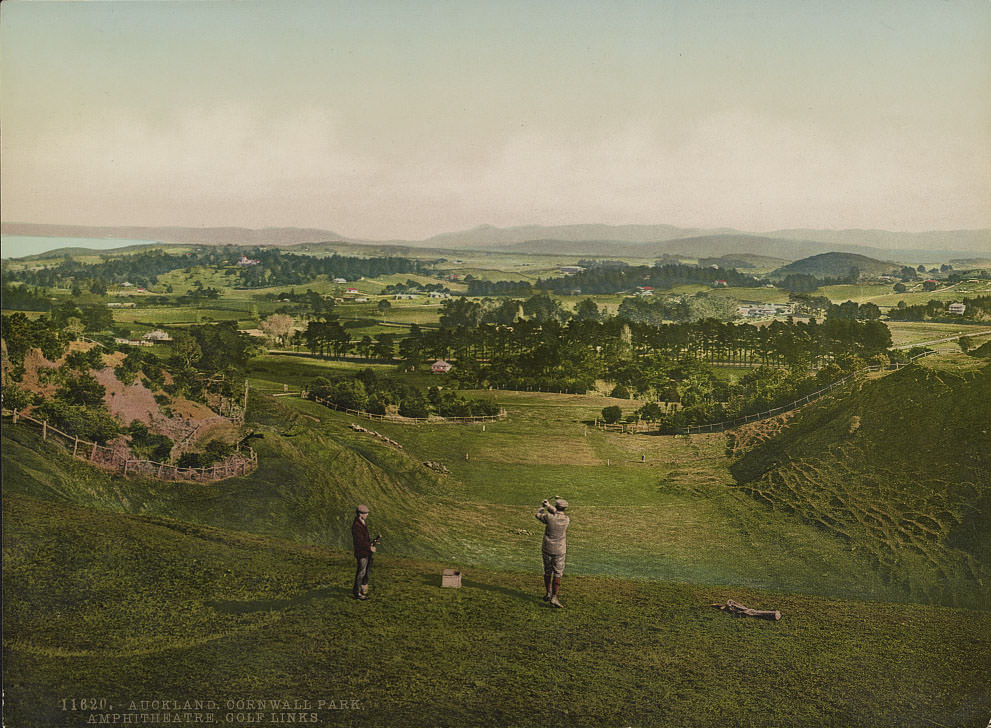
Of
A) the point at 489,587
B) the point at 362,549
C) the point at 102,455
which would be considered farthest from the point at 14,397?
the point at 489,587

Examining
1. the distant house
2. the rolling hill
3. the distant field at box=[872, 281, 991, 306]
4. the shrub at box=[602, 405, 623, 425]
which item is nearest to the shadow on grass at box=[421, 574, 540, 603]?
the shrub at box=[602, 405, 623, 425]

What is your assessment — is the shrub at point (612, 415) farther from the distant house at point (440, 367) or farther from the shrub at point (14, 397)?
the shrub at point (14, 397)

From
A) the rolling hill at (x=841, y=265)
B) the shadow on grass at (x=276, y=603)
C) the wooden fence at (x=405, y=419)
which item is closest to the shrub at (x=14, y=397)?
the wooden fence at (x=405, y=419)

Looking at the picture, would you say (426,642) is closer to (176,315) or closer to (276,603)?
(276,603)

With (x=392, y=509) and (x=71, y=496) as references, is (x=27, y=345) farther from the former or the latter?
(x=392, y=509)

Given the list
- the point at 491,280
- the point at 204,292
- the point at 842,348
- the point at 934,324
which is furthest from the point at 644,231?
the point at 204,292
